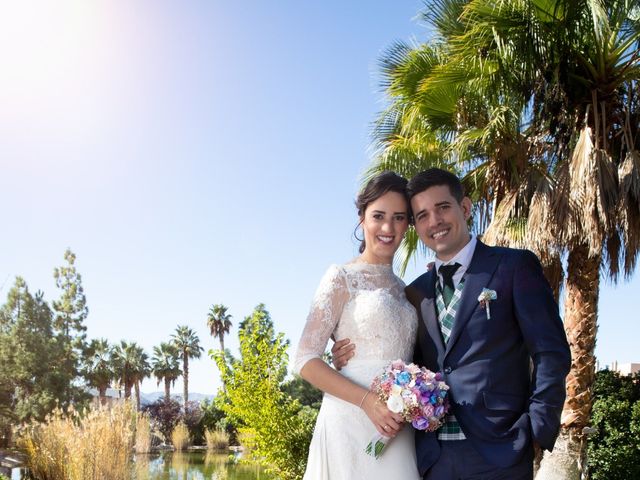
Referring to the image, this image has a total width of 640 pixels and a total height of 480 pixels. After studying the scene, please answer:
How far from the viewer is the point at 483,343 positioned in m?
2.60

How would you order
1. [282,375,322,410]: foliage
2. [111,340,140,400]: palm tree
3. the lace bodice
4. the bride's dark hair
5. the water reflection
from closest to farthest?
the lace bodice
the bride's dark hair
the water reflection
[282,375,322,410]: foliage
[111,340,140,400]: palm tree

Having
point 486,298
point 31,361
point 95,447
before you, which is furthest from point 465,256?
point 31,361

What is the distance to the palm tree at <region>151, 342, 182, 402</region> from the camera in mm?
44875

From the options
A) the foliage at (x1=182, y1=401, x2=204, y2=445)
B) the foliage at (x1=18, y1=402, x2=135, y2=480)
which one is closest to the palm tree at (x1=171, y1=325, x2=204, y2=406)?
the foliage at (x1=182, y1=401, x2=204, y2=445)

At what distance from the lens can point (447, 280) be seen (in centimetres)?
288

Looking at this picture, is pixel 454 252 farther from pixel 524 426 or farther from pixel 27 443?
pixel 27 443

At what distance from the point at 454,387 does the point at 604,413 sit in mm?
9525

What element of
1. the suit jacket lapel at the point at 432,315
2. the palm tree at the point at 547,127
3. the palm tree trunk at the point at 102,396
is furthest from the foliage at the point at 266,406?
the suit jacket lapel at the point at 432,315

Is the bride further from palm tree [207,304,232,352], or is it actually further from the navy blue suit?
palm tree [207,304,232,352]

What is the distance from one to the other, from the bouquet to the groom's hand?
0.42 metres

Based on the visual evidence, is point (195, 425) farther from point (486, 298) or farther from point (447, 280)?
point (486, 298)

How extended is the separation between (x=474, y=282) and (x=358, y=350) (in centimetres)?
70

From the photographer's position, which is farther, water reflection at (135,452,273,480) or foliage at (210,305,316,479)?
water reflection at (135,452,273,480)

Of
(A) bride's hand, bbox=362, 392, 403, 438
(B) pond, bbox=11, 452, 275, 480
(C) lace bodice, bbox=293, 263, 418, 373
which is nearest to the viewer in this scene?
(A) bride's hand, bbox=362, 392, 403, 438
